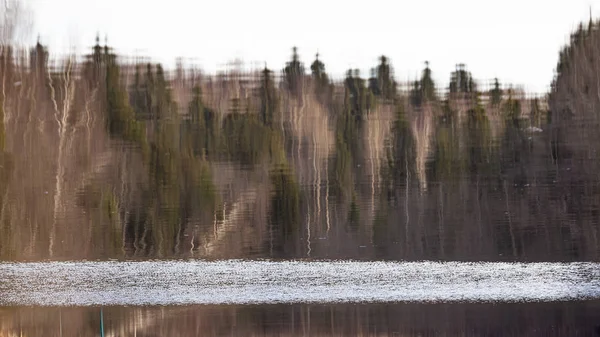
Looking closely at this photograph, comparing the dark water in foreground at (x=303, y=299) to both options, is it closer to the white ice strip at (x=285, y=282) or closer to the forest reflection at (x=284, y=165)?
Answer: the white ice strip at (x=285, y=282)

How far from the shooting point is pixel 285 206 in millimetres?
26469

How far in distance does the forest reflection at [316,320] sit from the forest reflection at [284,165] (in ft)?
18.0

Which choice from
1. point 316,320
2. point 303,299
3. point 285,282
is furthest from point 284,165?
point 316,320

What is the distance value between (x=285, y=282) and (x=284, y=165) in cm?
A: 2144

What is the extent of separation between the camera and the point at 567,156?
117 ft

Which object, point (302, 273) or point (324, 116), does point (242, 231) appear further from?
point (324, 116)

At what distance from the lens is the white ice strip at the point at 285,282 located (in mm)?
12219

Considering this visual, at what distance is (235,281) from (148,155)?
70.9 ft

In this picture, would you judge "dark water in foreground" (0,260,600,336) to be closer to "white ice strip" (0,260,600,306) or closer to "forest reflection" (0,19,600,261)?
"white ice strip" (0,260,600,306)

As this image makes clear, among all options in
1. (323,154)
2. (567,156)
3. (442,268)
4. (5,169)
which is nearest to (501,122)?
(567,156)

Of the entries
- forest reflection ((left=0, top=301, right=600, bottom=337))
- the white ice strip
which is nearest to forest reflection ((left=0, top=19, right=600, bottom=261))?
the white ice strip

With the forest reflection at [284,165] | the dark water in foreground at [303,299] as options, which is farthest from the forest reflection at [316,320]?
the forest reflection at [284,165]

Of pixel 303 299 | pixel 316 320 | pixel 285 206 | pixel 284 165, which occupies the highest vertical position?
pixel 284 165

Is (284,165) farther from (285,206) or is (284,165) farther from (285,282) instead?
(285,282)
